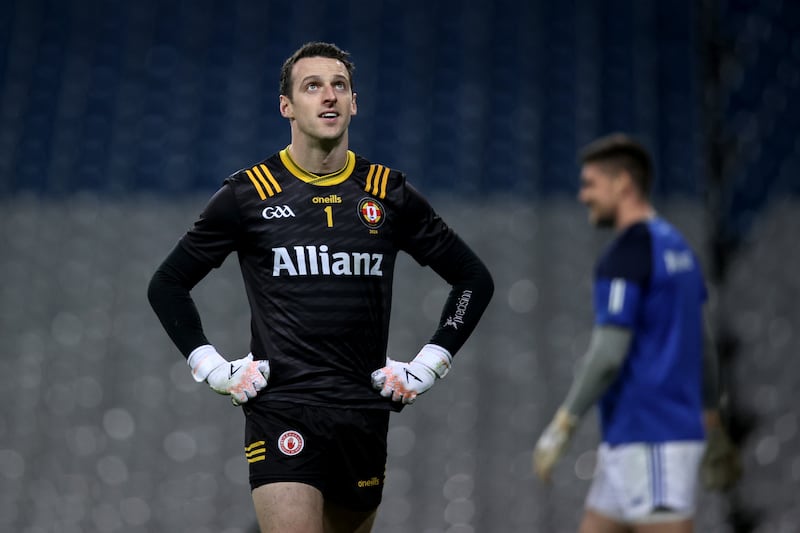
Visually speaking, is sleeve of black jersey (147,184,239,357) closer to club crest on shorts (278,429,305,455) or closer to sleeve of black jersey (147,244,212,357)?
sleeve of black jersey (147,244,212,357)

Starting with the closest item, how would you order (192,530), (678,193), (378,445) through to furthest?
(378,445), (192,530), (678,193)

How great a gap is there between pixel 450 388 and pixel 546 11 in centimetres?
265

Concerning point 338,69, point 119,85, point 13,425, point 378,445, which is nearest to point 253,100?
A: point 119,85

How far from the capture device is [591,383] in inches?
100

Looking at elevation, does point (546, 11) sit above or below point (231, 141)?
above

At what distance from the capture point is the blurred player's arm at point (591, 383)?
253 centimetres

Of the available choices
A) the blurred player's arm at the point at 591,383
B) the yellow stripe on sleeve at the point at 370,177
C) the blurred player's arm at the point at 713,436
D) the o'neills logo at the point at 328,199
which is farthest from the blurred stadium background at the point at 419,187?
the blurred player's arm at the point at 591,383

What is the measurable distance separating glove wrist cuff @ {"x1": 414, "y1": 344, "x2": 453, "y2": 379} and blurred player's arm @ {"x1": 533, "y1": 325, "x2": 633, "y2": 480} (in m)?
0.63

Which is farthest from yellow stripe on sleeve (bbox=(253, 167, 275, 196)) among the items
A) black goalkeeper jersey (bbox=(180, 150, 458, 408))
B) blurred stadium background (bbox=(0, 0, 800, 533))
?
blurred stadium background (bbox=(0, 0, 800, 533))

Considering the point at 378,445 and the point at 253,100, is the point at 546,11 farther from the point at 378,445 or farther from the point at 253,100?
the point at 378,445

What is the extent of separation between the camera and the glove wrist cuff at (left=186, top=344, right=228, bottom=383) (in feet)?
9.86

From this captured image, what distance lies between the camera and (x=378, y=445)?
312cm

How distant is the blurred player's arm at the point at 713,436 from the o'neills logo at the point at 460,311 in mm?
801

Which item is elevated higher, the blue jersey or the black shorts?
the blue jersey
